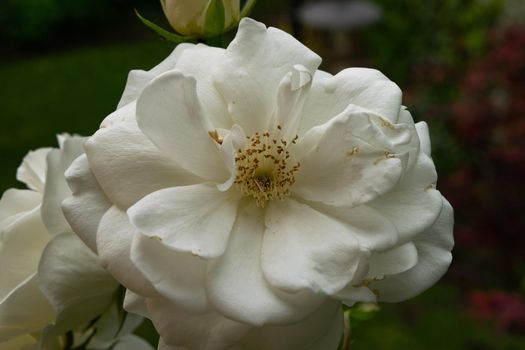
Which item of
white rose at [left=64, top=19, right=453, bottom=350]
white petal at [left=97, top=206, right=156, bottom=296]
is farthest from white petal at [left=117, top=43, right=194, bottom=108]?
white petal at [left=97, top=206, right=156, bottom=296]

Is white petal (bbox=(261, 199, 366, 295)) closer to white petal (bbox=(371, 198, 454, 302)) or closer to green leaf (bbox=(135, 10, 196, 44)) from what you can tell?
white petal (bbox=(371, 198, 454, 302))

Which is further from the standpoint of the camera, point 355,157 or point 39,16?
point 39,16

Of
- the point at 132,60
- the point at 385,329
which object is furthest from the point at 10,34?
the point at 385,329

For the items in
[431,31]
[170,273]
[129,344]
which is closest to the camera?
[170,273]

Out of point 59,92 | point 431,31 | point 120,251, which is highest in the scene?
point 120,251

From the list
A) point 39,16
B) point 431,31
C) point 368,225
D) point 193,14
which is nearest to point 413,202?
point 368,225

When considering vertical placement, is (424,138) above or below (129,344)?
above

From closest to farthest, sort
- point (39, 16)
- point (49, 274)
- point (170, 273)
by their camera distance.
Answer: point (170, 273), point (49, 274), point (39, 16)

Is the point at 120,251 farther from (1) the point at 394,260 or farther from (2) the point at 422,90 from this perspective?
(2) the point at 422,90

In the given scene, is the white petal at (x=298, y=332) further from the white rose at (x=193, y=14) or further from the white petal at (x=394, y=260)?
the white rose at (x=193, y=14)
